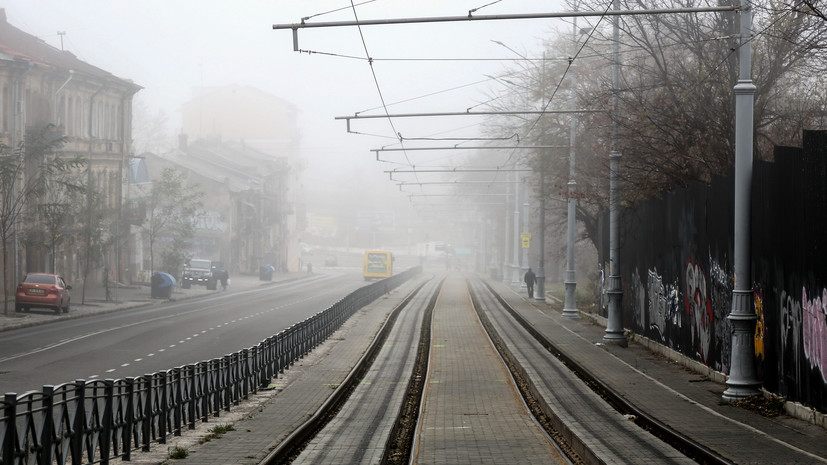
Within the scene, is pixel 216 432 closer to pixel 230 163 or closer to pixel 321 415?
pixel 321 415

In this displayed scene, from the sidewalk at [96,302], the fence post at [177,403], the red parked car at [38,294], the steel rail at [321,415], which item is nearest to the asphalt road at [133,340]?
the sidewalk at [96,302]

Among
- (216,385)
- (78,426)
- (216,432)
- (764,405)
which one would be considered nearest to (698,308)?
(764,405)

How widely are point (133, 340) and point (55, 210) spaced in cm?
1438

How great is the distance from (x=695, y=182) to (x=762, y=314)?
660 cm

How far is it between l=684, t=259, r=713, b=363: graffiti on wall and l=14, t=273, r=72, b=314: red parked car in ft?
83.5

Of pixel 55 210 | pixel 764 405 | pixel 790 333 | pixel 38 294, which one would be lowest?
pixel 764 405

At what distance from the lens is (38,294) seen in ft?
131

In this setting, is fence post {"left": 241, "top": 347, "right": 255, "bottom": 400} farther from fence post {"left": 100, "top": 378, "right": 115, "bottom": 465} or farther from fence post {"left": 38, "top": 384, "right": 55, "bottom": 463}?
fence post {"left": 38, "top": 384, "right": 55, "bottom": 463}

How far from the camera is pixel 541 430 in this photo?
15.0 meters

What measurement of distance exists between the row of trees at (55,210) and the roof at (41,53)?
4.48 metres

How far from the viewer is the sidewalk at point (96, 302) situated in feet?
121

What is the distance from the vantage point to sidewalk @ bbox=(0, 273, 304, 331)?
37.0 metres

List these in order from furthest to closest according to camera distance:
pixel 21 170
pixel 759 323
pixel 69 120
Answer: pixel 69 120, pixel 21 170, pixel 759 323

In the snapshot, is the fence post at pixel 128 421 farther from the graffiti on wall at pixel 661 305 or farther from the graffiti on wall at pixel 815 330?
the graffiti on wall at pixel 661 305
